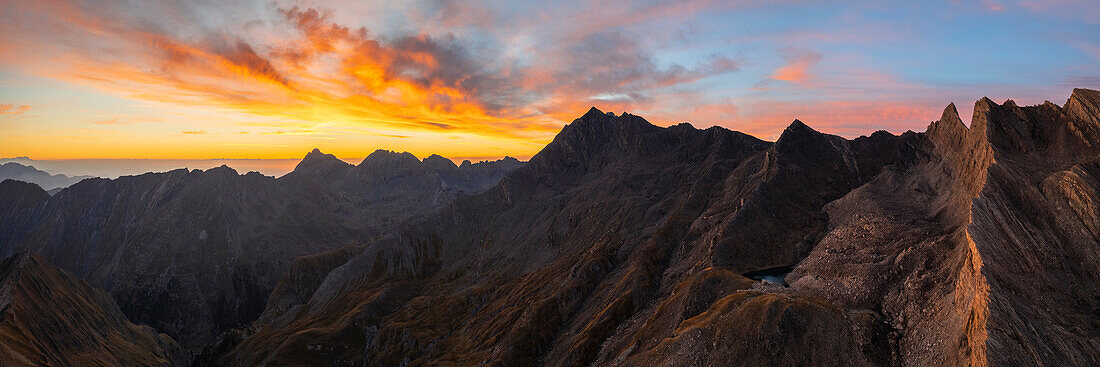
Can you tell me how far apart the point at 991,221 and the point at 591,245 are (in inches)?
4456

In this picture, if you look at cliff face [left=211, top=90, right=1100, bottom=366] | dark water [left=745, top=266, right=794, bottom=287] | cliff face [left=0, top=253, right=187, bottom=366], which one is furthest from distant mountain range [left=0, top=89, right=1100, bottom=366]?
cliff face [left=0, top=253, right=187, bottom=366]

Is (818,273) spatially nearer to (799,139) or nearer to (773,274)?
(773,274)

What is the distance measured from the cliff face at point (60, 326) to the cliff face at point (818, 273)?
35.5 meters

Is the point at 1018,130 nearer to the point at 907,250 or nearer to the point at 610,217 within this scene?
the point at 907,250

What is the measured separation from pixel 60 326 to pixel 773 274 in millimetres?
212682

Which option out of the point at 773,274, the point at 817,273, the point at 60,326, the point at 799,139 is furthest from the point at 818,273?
the point at 60,326

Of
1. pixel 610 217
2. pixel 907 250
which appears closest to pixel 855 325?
pixel 907 250

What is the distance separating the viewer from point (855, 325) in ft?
248

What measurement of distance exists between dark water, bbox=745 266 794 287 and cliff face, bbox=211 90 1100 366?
1.68m

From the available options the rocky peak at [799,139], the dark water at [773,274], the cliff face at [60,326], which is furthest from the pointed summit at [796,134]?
the cliff face at [60,326]

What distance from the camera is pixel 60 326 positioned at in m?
138

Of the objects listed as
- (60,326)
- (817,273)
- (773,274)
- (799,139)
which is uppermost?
(799,139)

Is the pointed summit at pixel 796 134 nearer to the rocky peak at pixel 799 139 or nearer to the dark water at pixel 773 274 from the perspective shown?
the rocky peak at pixel 799 139

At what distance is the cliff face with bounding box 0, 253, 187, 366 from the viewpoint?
116312 millimetres
